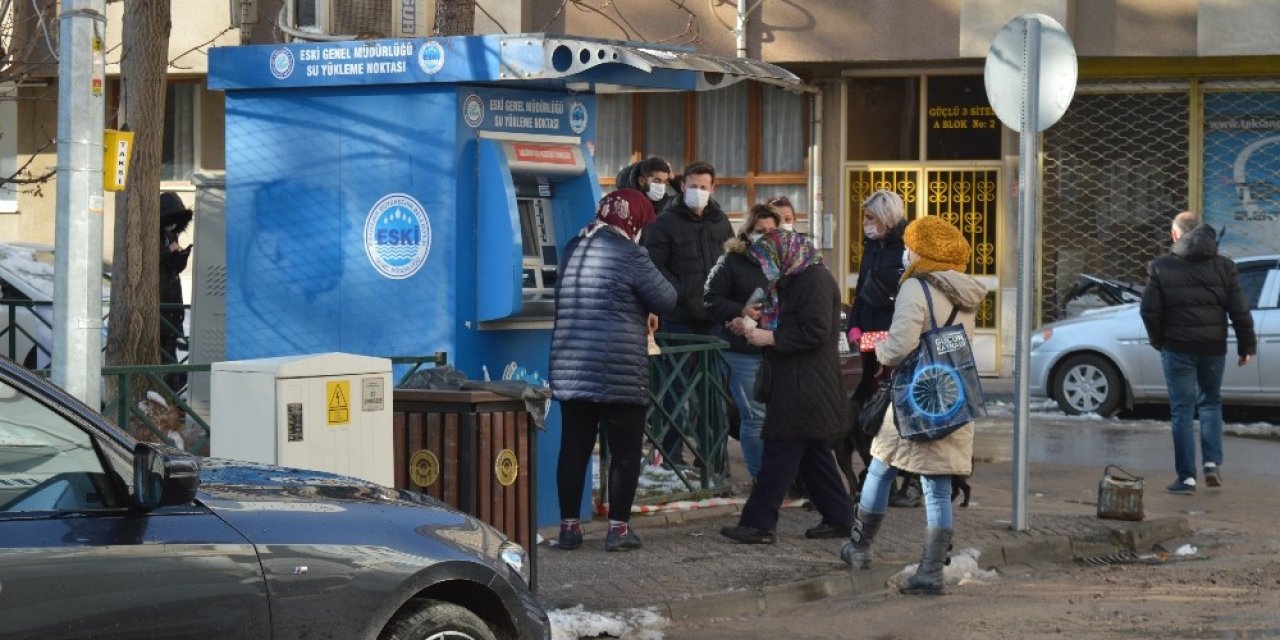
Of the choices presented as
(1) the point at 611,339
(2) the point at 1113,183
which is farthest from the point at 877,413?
(2) the point at 1113,183

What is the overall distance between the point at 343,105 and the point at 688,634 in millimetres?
3658

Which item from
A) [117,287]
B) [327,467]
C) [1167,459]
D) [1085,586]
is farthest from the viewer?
[1167,459]

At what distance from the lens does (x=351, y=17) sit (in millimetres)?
11141

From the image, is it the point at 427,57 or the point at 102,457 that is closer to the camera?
the point at 102,457

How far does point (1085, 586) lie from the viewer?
920 cm

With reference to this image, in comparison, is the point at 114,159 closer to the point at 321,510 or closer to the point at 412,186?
the point at 321,510

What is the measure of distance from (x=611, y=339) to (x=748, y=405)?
1.61 m

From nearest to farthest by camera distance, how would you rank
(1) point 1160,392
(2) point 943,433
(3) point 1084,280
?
(2) point 943,433 < (1) point 1160,392 < (3) point 1084,280

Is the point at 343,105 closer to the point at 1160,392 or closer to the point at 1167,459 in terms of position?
the point at 1167,459

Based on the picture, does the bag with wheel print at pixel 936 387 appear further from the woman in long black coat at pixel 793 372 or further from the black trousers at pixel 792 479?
the black trousers at pixel 792 479

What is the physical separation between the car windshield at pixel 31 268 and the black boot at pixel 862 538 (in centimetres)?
917

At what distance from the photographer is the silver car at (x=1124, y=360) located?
1655 cm

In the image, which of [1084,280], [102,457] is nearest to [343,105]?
[102,457]

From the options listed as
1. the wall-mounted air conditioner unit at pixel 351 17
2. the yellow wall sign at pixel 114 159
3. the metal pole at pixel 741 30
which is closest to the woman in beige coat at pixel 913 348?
the yellow wall sign at pixel 114 159
